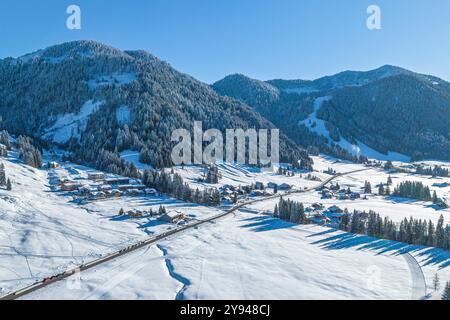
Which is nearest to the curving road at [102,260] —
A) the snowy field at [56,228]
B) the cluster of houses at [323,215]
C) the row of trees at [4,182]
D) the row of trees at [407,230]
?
the snowy field at [56,228]

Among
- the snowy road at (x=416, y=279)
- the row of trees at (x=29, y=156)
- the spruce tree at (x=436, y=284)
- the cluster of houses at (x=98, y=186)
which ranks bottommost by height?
the snowy road at (x=416, y=279)

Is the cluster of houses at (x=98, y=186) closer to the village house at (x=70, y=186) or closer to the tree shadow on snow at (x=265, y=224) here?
the village house at (x=70, y=186)

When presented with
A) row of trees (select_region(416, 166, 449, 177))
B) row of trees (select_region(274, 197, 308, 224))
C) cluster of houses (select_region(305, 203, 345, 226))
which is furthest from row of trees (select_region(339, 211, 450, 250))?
row of trees (select_region(416, 166, 449, 177))

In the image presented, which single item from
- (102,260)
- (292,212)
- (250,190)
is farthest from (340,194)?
(102,260)

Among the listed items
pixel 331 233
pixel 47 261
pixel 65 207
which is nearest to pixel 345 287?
pixel 331 233

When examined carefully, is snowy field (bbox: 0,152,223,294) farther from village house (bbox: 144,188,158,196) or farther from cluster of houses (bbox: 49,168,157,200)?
village house (bbox: 144,188,158,196)

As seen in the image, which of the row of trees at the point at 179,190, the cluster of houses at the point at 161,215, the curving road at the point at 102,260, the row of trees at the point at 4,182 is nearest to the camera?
the curving road at the point at 102,260
